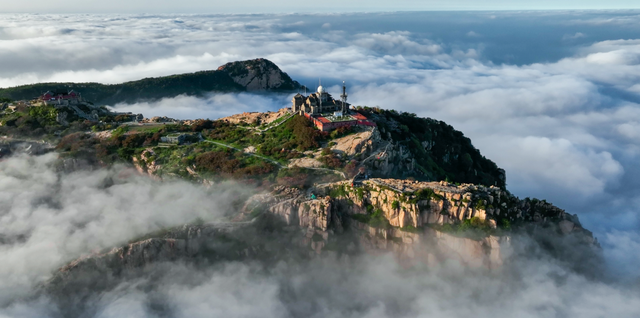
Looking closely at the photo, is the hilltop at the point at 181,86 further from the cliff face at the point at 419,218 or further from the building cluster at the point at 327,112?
the cliff face at the point at 419,218

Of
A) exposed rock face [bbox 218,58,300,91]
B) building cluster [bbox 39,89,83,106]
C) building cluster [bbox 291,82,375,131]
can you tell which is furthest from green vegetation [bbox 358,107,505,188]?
exposed rock face [bbox 218,58,300,91]

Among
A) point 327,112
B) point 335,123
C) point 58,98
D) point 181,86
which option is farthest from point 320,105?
point 181,86

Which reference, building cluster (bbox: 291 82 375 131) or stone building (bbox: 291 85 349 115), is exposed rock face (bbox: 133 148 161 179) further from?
building cluster (bbox: 291 82 375 131)

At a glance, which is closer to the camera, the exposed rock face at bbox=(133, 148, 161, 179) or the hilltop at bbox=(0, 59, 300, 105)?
the exposed rock face at bbox=(133, 148, 161, 179)

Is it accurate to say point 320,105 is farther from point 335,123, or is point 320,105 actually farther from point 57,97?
point 57,97

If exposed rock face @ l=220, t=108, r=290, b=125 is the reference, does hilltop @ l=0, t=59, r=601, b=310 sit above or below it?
below

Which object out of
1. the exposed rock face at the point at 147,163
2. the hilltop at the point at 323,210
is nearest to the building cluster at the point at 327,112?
the hilltop at the point at 323,210

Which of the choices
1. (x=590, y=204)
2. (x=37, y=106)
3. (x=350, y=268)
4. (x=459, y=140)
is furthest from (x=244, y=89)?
(x=350, y=268)

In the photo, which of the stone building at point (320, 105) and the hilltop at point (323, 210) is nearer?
the hilltop at point (323, 210)
